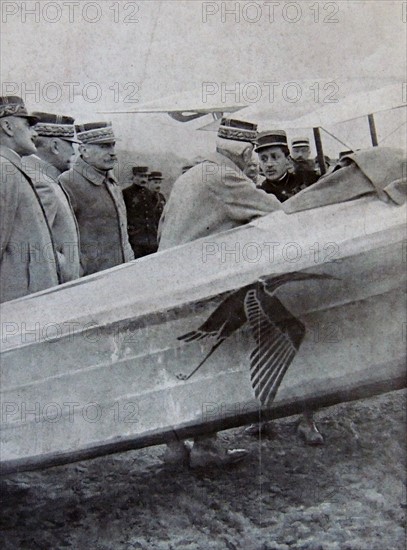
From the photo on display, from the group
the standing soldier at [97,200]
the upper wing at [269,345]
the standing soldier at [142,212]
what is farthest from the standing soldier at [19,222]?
the upper wing at [269,345]

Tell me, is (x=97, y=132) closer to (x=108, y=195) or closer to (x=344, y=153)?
(x=108, y=195)

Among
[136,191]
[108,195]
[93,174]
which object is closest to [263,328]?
[136,191]

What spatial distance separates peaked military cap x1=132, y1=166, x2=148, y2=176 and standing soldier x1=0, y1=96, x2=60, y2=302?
1.49 feet

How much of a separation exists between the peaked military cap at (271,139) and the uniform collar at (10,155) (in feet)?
3.54

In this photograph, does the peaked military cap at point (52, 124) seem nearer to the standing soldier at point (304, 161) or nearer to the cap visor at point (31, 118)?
the cap visor at point (31, 118)

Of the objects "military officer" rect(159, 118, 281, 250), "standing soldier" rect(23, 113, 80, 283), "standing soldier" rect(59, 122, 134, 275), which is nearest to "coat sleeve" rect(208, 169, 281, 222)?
"military officer" rect(159, 118, 281, 250)

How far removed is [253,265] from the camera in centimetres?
311

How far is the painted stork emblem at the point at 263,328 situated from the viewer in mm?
3045

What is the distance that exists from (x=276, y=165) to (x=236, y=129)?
9.6 inches

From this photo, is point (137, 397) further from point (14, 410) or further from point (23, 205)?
point (23, 205)

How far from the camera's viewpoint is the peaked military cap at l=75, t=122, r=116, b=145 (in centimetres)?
338

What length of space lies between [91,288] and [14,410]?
0.60m

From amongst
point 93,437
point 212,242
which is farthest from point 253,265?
point 93,437

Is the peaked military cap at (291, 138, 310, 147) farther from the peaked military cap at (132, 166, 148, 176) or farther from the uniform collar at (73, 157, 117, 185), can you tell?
the uniform collar at (73, 157, 117, 185)
